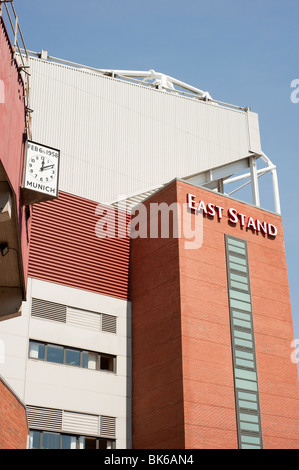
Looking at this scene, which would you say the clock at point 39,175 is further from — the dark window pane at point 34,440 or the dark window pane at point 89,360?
the dark window pane at point 89,360

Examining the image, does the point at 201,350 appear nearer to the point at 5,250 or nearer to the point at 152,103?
the point at 5,250

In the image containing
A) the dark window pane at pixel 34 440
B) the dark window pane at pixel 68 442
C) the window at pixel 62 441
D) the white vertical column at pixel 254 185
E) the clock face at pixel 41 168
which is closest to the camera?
the clock face at pixel 41 168

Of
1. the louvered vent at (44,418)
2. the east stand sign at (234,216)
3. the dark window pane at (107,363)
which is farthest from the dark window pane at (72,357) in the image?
the east stand sign at (234,216)

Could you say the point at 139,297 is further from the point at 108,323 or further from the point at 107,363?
the point at 107,363

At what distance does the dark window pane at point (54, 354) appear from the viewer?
36.9 m

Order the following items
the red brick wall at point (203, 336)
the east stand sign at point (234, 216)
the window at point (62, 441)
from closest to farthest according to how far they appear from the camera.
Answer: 1. the window at point (62, 441)
2. the red brick wall at point (203, 336)
3. the east stand sign at point (234, 216)

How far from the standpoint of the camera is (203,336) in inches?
1444

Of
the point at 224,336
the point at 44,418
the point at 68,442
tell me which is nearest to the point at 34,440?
the point at 44,418

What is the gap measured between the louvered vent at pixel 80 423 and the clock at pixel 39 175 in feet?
56.1

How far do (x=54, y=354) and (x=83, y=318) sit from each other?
307cm

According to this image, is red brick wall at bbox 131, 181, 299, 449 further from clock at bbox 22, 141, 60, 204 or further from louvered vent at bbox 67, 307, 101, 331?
clock at bbox 22, 141, 60, 204

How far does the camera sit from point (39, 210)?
1575 inches

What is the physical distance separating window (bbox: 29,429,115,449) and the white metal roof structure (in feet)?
48.3

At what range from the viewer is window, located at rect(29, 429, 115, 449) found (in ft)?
113
